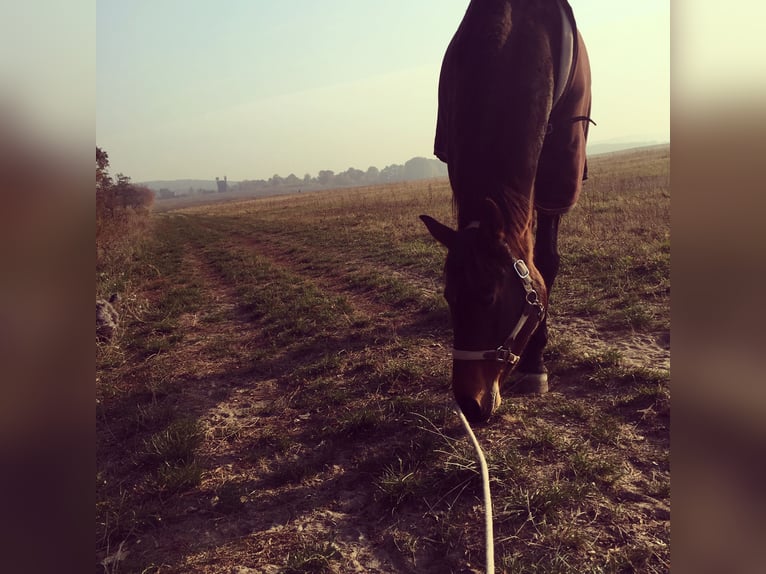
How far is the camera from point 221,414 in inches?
165

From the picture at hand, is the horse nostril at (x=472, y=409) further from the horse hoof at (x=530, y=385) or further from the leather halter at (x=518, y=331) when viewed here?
the horse hoof at (x=530, y=385)

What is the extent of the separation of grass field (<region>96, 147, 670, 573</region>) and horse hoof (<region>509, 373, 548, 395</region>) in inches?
3.7

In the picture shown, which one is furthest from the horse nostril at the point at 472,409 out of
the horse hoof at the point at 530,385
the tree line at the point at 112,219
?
the tree line at the point at 112,219

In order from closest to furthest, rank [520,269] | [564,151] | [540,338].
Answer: [520,269], [564,151], [540,338]

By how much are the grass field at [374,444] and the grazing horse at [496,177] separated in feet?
2.23

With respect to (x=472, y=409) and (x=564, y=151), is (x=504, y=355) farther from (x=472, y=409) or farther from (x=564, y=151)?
(x=564, y=151)

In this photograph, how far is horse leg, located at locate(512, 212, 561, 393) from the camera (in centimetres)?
405

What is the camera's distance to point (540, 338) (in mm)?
4180

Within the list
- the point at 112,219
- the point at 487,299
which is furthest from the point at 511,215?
the point at 112,219

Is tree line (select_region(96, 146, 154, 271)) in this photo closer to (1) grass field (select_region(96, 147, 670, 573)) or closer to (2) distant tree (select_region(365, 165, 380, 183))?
(1) grass field (select_region(96, 147, 670, 573))

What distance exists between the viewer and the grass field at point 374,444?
2443mm

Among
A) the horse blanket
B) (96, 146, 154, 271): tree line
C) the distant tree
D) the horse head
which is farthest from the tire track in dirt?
the distant tree

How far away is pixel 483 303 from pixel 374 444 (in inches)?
61.6
